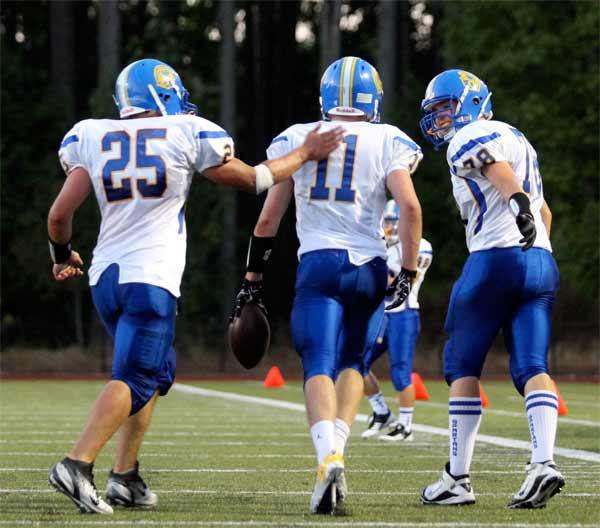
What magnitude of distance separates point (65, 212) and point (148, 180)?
0.36 metres

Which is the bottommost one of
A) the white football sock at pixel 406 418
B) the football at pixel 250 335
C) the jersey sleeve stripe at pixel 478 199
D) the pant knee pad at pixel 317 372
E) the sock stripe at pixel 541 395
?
the white football sock at pixel 406 418

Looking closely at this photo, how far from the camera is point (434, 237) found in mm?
32812

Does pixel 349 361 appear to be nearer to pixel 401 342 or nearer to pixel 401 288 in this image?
pixel 401 288

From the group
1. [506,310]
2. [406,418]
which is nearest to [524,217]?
[506,310]

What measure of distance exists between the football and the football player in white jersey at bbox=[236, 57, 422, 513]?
32 cm

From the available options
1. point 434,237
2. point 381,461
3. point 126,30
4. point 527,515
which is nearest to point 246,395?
point 381,461

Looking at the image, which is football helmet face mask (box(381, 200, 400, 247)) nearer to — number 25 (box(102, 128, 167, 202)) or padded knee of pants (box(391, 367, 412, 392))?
padded knee of pants (box(391, 367, 412, 392))

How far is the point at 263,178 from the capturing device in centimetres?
589

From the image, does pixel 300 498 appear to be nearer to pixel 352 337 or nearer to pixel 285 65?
pixel 352 337

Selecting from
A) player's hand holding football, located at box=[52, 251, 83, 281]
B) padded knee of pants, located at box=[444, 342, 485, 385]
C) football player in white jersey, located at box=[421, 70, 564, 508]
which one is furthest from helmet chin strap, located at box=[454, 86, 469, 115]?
player's hand holding football, located at box=[52, 251, 83, 281]

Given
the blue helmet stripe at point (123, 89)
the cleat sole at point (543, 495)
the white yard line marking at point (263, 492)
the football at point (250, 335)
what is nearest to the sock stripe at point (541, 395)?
the cleat sole at point (543, 495)

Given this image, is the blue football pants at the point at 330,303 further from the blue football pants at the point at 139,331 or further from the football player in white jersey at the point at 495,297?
the blue football pants at the point at 139,331

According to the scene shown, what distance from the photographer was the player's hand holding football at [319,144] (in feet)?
19.7

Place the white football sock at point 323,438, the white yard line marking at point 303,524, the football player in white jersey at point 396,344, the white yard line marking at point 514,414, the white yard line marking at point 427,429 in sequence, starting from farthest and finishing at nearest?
1. the white yard line marking at point 514,414
2. the football player in white jersey at point 396,344
3. the white yard line marking at point 427,429
4. the white football sock at point 323,438
5. the white yard line marking at point 303,524
